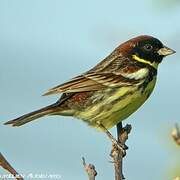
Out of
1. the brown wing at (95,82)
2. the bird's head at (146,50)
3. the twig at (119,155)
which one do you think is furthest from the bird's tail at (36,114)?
the twig at (119,155)

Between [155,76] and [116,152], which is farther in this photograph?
[155,76]

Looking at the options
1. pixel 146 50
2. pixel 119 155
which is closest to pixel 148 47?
pixel 146 50

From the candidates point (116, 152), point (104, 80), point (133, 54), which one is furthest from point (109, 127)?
point (116, 152)

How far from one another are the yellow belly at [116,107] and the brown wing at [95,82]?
0.08m

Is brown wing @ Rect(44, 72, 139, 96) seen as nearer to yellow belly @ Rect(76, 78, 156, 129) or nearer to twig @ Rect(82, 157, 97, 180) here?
yellow belly @ Rect(76, 78, 156, 129)

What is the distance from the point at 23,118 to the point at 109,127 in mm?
Result: 611

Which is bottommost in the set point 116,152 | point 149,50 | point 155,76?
point 116,152

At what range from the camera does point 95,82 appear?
4.37m

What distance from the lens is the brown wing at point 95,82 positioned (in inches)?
168

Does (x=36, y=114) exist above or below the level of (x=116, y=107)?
above

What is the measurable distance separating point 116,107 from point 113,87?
25 cm

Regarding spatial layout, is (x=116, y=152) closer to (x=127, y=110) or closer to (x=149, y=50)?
(x=127, y=110)

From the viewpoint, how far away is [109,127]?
162 inches

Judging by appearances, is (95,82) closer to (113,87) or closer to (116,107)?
(113,87)
